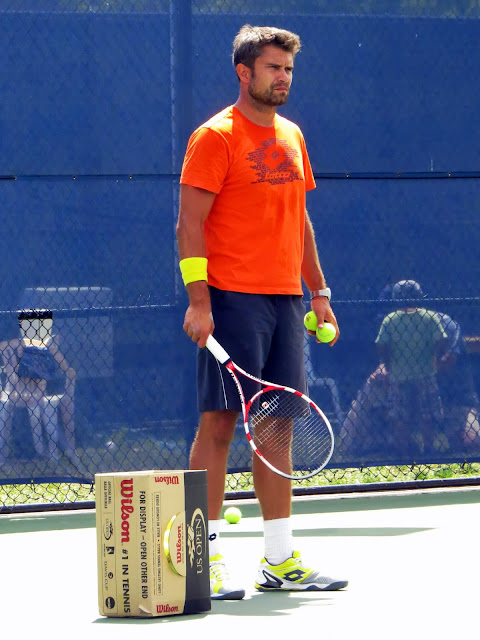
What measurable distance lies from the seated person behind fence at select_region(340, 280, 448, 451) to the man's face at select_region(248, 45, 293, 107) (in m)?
2.28

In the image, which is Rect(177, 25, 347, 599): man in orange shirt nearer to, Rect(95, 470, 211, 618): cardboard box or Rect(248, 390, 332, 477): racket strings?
Rect(248, 390, 332, 477): racket strings

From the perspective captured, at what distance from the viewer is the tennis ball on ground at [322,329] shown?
389 centimetres

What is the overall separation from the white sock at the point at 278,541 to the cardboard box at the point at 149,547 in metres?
0.41

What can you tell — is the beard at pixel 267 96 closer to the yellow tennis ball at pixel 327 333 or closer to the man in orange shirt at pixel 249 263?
the man in orange shirt at pixel 249 263

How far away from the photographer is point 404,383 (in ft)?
19.0

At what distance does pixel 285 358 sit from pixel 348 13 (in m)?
2.69

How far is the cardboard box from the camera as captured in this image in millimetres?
3176

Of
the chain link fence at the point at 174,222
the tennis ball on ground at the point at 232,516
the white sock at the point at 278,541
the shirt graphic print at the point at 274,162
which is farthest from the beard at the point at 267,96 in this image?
the tennis ball on ground at the point at 232,516

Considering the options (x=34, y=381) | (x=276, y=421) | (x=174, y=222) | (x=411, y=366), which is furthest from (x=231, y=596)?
(x=411, y=366)

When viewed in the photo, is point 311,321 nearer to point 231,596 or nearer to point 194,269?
point 194,269

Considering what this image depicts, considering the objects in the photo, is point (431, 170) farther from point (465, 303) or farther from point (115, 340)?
point (115, 340)

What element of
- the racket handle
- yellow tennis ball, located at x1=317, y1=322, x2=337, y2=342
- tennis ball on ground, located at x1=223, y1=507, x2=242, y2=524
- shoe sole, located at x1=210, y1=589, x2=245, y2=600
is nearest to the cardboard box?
shoe sole, located at x1=210, y1=589, x2=245, y2=600

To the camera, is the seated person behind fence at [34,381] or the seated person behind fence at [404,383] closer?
the seated person behind fence at [34,381]

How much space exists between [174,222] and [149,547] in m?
2.59
